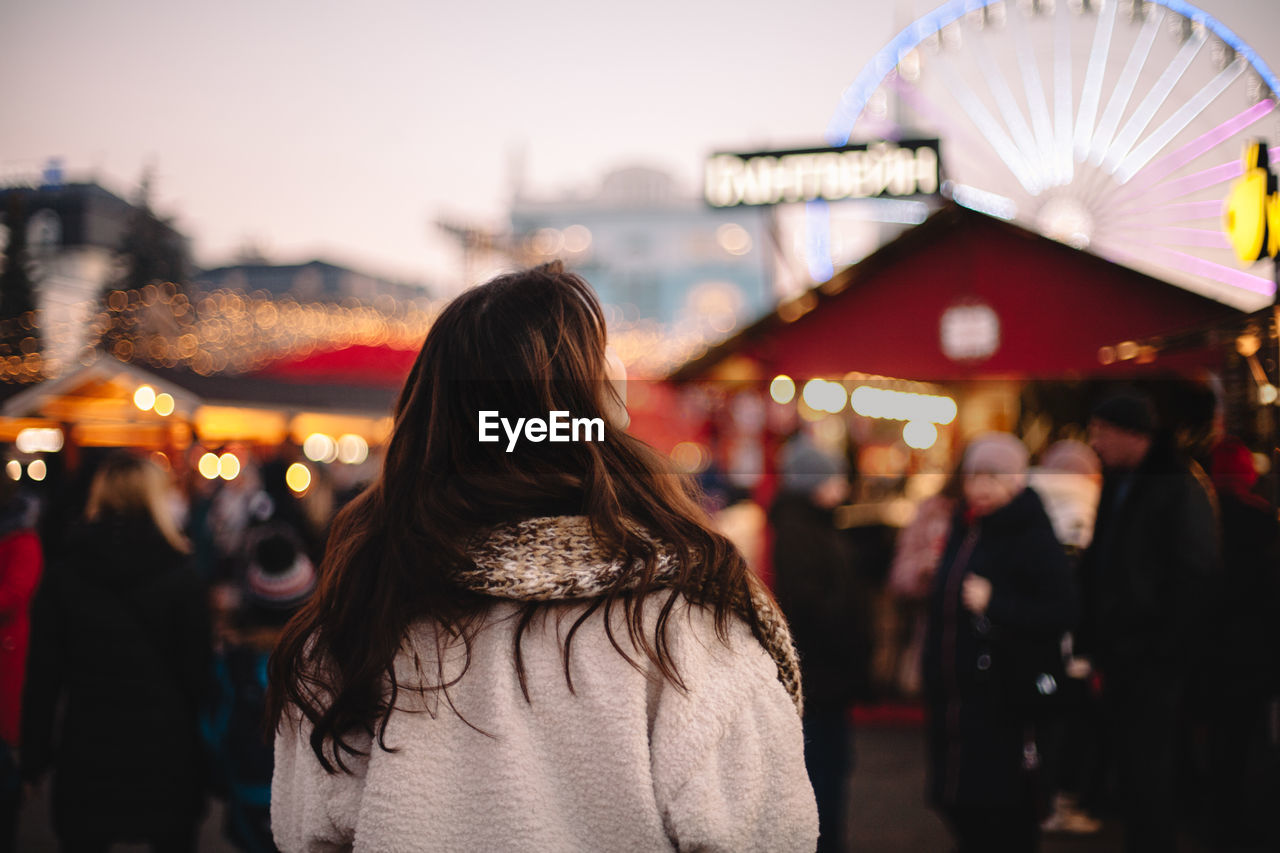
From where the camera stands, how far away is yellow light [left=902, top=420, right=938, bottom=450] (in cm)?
1536

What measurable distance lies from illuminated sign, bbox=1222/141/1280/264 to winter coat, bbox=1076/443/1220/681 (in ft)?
2.86

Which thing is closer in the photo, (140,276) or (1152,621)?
(1152,621)

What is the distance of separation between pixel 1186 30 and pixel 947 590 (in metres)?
7.93

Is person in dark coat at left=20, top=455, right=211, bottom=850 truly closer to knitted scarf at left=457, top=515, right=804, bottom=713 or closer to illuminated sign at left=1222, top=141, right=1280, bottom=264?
knitted scarf at left=457, top=515, right=804, bottom=713

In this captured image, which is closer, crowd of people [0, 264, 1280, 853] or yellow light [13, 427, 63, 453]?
crowd of people [0, 264, 1280, 853]

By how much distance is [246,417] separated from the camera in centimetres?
1073

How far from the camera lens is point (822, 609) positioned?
3.78m

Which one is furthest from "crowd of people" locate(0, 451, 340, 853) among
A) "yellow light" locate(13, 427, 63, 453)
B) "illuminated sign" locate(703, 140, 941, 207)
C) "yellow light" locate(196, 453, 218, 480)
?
"yellow light" locate(196, 453, 218, 480)

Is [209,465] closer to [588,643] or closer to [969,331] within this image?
[969,331]

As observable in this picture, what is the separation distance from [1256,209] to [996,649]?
203 cm

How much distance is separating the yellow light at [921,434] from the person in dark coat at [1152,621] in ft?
39.1

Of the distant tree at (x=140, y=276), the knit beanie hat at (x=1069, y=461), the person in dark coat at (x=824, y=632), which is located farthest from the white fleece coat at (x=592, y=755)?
the knit beanie hat at (x=1069, y=461)

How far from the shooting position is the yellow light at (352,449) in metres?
18.0

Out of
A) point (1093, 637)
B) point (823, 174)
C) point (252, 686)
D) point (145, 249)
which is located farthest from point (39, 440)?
point (823, 174)
